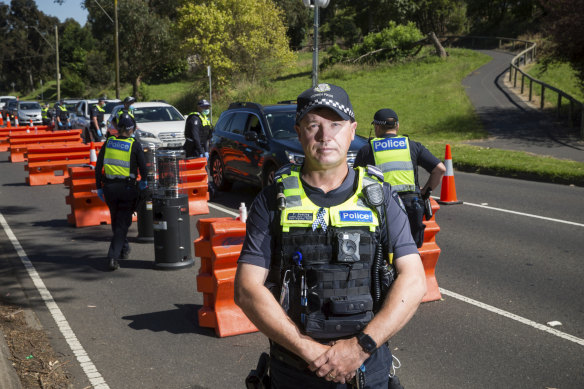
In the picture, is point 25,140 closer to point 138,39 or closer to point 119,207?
point 119,207

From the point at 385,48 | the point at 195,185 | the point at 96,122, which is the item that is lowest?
the point at 195,185

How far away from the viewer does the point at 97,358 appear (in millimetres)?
5336

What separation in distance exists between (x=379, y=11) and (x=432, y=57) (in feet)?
61.9

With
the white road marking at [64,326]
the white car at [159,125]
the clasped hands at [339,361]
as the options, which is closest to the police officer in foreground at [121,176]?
the white road marking at [64,326]

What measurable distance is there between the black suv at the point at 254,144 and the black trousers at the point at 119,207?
3526 mm

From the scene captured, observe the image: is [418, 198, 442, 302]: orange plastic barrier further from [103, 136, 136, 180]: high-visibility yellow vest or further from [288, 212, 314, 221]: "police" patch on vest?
[288, 212, 314, 221]: "police" patch on vest

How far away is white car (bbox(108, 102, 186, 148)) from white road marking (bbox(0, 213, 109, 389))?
9.88 meters

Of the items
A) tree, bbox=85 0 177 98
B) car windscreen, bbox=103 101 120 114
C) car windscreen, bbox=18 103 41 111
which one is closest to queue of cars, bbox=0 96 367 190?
car windscreen, bbox=103 101 120 114

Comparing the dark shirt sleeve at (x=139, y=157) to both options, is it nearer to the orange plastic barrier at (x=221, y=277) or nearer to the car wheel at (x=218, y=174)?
the orange plastic barrier at (x=221, y=277)

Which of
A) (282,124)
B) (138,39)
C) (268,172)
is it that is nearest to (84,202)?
(268,172)

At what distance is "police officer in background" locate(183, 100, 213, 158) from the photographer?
14241 mm

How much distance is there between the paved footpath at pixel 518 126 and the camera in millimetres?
19688

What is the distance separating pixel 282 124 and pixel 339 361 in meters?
10.3

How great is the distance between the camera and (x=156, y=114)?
69.4ft
